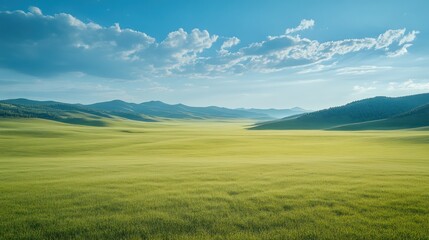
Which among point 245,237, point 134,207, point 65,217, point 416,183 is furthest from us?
point 416,183

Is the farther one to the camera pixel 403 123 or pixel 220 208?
pixel 403 123

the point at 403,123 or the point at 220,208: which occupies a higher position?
the point at 403,123

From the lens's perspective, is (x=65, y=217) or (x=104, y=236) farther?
(x=65, y=217)

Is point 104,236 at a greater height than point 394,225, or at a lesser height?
lesser

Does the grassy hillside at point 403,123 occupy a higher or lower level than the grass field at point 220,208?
higher

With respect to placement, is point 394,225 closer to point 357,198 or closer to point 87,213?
point 357,198

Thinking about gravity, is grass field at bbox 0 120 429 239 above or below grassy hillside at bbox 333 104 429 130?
below

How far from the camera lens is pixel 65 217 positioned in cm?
906

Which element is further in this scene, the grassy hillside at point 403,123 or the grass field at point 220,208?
the grassy hillside at point 403,123

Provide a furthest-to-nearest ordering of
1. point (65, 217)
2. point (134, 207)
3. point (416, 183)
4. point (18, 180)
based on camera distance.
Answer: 1. point (18, 180)
2. point (416, 183)
3. point (134, 207)
4. point (65, 217)

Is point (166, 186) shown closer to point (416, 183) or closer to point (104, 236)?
point (104, 236)

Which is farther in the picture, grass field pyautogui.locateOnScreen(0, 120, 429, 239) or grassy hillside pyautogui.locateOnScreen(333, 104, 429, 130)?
grassy hillside pyautogui.locateOnScreen(333, 104, 429, 130)

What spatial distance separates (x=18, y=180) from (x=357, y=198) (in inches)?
714

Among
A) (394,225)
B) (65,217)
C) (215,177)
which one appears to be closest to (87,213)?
(65,217)
